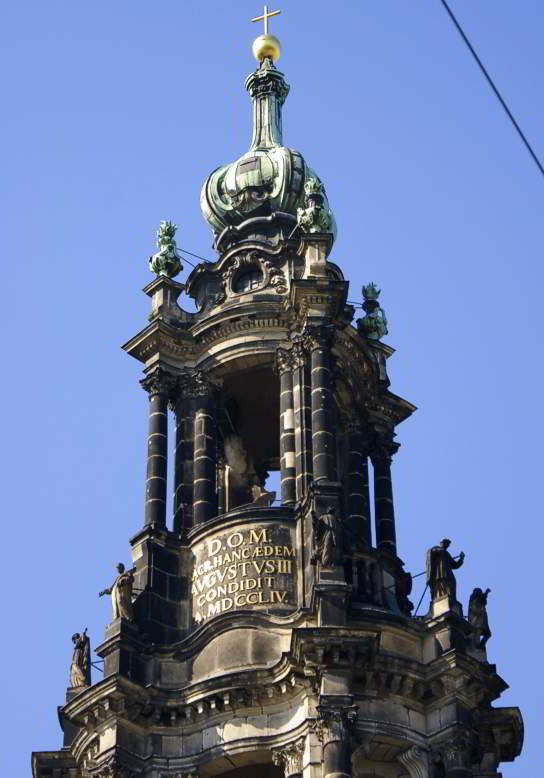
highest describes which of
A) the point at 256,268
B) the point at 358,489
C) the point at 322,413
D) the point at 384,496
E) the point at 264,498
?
the point at 256,268

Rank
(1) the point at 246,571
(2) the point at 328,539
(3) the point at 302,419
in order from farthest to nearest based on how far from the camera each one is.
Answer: (3) the point at 302,419 → (1) the point at 246,571 → (2) the point at 328,539

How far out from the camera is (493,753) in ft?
165

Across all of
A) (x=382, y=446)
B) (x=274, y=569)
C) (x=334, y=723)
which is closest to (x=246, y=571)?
(x=274, y=569)

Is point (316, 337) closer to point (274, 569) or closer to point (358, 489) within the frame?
point (358, 489)

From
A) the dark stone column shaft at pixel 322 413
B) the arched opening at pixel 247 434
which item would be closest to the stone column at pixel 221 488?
the arched opening at pixel 247 434

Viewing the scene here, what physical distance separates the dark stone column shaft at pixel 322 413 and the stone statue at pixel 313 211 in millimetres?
3587

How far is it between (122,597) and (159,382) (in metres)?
6.34

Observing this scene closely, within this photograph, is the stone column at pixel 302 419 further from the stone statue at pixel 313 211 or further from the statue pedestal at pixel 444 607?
the statue pedestal at pixel 444 607

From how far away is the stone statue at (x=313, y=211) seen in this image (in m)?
56.0

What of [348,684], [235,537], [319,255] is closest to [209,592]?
[235,537]

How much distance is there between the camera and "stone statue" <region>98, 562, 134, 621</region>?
49875 millimetres

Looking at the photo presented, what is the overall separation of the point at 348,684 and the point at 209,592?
15.2 ft

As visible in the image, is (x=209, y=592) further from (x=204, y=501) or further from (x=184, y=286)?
(x=184, y=286)

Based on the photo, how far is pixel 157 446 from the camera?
2112 inches
